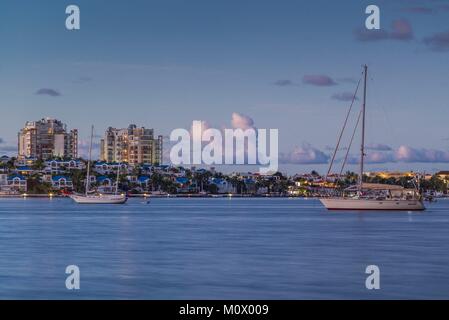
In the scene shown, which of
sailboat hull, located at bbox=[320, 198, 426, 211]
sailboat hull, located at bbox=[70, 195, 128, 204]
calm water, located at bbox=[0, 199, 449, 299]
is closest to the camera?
calm water, located at bbox=[0, 199, 449, 299]

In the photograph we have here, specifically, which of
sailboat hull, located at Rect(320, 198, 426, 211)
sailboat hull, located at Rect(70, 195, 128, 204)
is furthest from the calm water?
sailboat hull, located at Rect(70, 195, 128, 204)

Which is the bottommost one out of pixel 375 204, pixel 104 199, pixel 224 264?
pixel 224 264

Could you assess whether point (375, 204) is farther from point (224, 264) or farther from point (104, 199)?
point (104, 199)

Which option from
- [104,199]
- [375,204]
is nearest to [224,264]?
[375,204]

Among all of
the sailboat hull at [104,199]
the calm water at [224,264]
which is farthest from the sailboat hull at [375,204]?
the sailboat hull at [104,199]

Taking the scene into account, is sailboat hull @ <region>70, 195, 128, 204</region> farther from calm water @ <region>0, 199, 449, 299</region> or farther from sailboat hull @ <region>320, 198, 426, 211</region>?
calm water @ <region>0, 199, 449, 299</region>

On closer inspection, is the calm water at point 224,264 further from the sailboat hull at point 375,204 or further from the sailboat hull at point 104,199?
the sailboat hull at point 104,199

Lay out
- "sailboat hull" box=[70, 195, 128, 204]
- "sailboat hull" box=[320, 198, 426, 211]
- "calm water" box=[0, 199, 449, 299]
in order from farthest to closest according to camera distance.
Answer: "sailboat hull" box=[70, 195, 128, 204]
"sailboat hull" box=[320, 198, 426, 211]
"calm water" box=[0, 199, 449, 299]

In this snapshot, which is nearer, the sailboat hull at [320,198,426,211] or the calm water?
the calm water

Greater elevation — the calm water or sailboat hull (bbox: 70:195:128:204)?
sailboat hull (bbox: 70:195:128:204)
